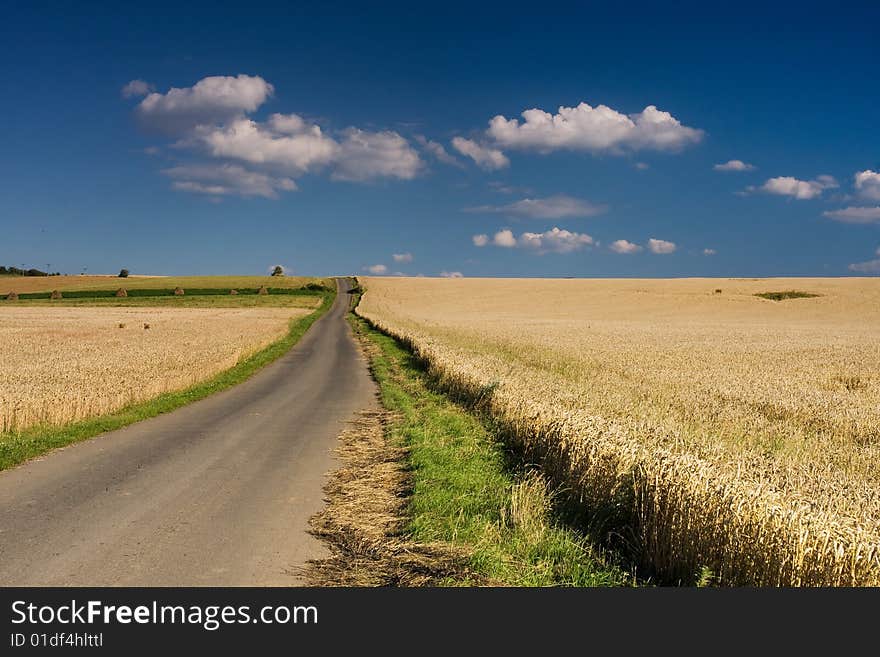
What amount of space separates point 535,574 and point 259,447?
8140 mm

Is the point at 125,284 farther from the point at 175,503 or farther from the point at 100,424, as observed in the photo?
the point at 175,503

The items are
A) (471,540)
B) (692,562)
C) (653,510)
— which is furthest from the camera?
(471,540)

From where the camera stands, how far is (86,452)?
1268cm

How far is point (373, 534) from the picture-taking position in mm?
8406

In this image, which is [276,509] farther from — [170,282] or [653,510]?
[170,282]

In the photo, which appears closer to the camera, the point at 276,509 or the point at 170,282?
the point at 276,509

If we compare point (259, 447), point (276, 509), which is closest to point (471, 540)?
point (276, 509)

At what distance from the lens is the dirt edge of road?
6.99 meters

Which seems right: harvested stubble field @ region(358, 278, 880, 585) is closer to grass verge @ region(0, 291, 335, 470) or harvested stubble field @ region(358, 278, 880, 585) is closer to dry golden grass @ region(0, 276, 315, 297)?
grass verge @ region(0, 291, 335, 470)

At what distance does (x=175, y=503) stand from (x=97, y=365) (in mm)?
18632

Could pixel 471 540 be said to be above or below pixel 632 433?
below

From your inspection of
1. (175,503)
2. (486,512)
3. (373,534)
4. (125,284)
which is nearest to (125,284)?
(125,284)

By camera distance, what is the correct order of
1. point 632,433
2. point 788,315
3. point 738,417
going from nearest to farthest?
1. point 632,433
2. point 738,417
3. point 788,315

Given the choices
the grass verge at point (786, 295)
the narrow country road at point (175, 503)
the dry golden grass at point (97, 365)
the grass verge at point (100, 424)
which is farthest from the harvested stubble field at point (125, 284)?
the narrow country road at point (175, 503)
